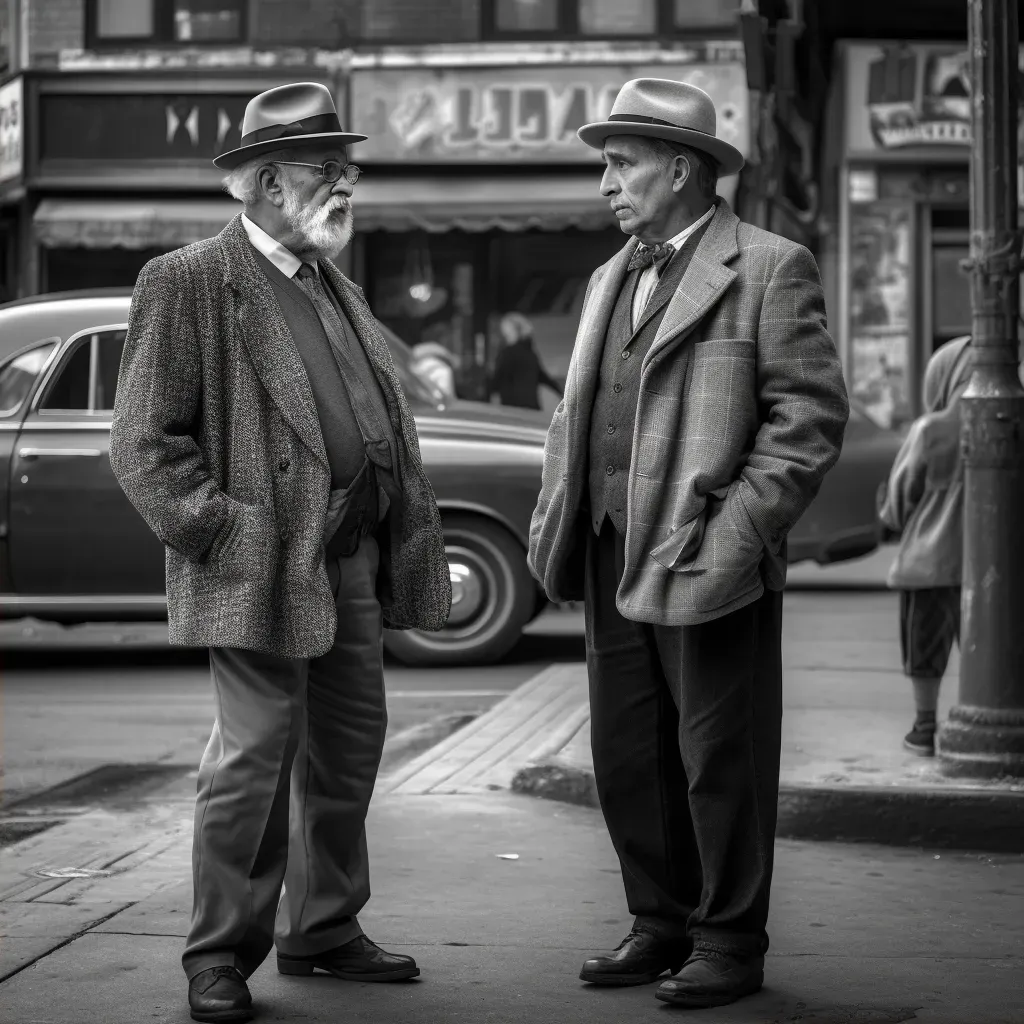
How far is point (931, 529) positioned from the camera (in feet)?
22.6

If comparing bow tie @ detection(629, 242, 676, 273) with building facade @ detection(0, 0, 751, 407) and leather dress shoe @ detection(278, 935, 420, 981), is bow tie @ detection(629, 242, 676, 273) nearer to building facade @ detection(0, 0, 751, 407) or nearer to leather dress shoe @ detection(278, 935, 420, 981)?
leather dress shoe @ detection(278, 935, 420, 981)

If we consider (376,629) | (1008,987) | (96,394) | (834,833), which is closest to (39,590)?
(96,394)

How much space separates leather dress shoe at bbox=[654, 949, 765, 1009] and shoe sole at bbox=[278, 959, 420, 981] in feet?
1.83

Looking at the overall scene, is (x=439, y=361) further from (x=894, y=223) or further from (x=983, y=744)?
(x=983, y=744)

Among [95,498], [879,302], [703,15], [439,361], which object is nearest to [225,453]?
[95,498]

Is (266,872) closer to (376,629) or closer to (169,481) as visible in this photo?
(376,629)

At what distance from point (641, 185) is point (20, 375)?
6182 millimetres

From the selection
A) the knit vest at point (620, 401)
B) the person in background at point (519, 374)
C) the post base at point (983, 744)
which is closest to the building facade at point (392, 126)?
the person in background at point (519, 374)

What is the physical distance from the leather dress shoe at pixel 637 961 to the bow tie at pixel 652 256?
4.93ft

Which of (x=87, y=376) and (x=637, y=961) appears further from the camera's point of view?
(x=87, y=376)

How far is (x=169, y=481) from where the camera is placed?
3998mm

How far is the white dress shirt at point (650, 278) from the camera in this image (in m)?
4.36

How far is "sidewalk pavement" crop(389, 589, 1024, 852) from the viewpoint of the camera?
587 centimetres

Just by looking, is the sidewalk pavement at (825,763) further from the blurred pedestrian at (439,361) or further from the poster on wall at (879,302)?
the poster on wall at (879,302)
